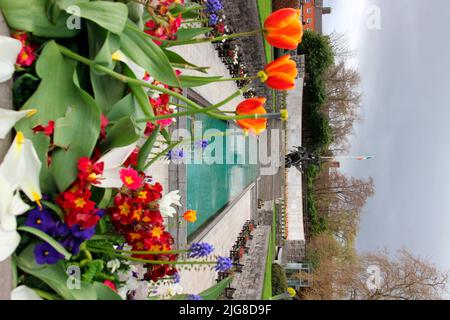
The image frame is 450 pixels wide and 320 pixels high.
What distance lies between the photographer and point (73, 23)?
1.83 m

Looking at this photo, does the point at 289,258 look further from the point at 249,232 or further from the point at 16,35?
the point at 16,35

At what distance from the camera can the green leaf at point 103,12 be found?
5.53ft

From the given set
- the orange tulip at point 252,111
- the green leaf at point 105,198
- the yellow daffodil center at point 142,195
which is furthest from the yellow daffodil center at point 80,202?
the orange tulip at point 252,111

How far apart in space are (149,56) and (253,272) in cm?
759

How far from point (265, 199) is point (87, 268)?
14.0 m

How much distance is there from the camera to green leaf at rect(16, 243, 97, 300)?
5.17 ft

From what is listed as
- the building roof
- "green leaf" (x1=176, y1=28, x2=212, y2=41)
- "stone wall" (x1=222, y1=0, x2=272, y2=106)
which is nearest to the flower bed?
"green leaf" (x1=176, y1=28, x2=212, y2=41)

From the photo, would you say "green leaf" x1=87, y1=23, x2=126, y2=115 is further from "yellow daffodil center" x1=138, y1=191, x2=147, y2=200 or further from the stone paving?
the stone paving

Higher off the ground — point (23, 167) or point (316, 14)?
point (316, 14)

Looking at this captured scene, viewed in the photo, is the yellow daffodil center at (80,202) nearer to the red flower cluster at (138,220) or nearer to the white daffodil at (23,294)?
the red flower cluster at (138,220)

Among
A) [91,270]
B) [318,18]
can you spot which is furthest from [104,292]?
[318,18]

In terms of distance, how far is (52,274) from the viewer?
1.63 m

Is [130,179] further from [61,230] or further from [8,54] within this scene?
[8,54]
